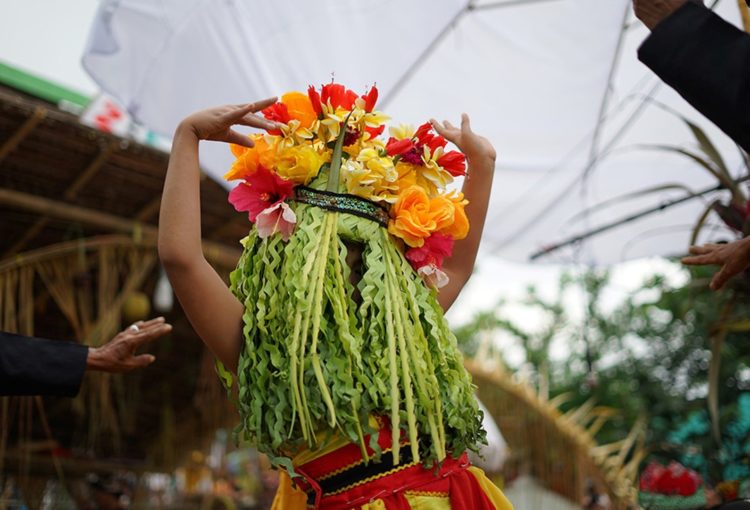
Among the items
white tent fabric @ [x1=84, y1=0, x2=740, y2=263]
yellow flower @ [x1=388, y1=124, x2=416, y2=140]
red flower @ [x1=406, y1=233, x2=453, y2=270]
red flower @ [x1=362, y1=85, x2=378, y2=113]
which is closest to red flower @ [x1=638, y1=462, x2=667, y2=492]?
white tent fabric @ [x1=84, y1=0, x2=740, y2=263]

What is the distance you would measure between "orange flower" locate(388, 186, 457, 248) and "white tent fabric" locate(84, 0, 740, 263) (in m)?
1.46

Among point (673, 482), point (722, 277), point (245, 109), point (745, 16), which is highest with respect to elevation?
point (745, 16)

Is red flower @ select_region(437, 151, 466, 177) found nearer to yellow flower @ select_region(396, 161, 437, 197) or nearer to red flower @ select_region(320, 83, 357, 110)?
yellow flower @ select_region(396, 161, 437, 197)

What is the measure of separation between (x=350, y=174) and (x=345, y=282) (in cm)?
24

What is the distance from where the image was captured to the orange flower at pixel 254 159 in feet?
5.51

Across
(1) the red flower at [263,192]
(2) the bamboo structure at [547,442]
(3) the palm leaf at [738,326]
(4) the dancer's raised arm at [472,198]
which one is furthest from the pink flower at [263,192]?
(2) the bamboo structure at [547,442]

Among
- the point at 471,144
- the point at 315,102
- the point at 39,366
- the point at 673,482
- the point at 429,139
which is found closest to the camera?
the point at 315,102

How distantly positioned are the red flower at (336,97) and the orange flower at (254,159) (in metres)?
0.17

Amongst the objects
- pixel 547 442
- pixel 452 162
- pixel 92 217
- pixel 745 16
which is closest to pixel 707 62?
pixel 452 162

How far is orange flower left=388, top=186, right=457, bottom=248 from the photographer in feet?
5.45

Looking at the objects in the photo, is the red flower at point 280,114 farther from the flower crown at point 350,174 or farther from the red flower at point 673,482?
the red flower at point 673,482

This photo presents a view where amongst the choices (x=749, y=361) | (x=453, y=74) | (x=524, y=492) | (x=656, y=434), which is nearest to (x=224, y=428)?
(x=524, y=492)

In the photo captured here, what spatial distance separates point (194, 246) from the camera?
1.53 m

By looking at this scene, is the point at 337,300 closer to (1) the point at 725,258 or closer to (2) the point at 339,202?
(2) the point at 339,202
